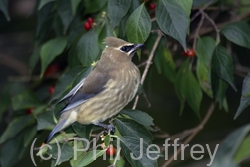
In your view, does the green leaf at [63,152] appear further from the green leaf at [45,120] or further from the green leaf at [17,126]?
the green leaf at [17,126]

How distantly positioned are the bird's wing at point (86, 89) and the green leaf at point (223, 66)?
0.77 metres

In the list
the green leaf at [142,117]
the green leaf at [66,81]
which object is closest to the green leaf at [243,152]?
the green leaf at [142,117]

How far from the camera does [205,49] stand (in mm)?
3992

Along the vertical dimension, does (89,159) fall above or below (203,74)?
above

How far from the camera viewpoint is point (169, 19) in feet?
10.2

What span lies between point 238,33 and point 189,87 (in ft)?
2.20

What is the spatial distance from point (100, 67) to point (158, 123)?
2.42m

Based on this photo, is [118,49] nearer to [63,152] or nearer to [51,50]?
[51,50]

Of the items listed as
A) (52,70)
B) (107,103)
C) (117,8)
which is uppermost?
(117,8)

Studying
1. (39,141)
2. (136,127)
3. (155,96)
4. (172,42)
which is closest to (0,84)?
(39,141)

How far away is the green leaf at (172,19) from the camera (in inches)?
121

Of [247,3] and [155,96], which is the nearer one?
[247,3]

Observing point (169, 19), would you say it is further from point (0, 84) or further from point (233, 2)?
point (0, 84)

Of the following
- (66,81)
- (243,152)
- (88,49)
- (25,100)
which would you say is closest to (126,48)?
(88,49)
